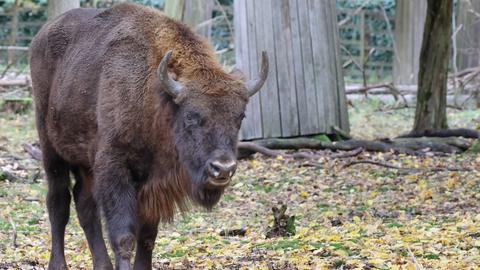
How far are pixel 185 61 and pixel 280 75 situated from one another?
6.87m

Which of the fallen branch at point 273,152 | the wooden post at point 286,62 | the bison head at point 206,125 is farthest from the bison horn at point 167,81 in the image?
the wooden post at point 286,62

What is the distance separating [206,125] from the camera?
6.17m

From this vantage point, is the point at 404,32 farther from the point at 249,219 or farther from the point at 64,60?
the point at 64,60

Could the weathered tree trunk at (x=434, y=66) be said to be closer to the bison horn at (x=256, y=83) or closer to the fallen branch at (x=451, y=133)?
the fallen branch at (x=451, y=133)

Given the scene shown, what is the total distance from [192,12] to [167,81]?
31.5 feet

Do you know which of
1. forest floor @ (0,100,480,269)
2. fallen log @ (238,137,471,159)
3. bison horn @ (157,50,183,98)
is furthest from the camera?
fallen log @ (238,137,471,159)

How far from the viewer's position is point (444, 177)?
1085 centimetres

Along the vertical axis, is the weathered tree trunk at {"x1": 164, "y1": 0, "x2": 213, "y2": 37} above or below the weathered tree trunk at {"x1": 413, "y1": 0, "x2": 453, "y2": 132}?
above

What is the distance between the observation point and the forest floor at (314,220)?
22.9 ft

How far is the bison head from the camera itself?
607 centimetres

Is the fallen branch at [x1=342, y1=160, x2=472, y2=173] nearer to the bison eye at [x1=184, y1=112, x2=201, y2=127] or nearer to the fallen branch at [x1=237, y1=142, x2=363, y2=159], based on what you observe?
the fallen branch at [x1=237, y1=142, x2=363, y2=159]

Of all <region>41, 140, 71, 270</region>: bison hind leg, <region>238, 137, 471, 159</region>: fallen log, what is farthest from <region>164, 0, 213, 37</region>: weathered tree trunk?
<region>41, 140, 71, 270</region>: bison hind leg

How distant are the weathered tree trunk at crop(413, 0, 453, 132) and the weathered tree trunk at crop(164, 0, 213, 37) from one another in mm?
3469

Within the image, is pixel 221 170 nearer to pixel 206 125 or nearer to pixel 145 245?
pixel 206 125
